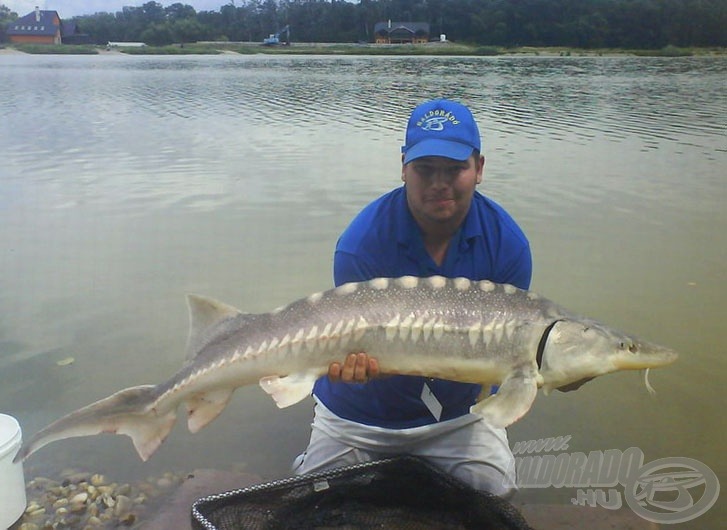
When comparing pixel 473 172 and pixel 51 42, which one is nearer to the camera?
pixel 473 172

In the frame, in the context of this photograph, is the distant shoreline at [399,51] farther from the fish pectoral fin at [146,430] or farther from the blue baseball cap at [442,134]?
the fish pectoral fin at [146,430]

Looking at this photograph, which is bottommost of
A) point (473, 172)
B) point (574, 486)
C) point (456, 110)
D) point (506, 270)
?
point (574, 486)

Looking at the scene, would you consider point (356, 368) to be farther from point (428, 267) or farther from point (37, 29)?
point (37, 29)

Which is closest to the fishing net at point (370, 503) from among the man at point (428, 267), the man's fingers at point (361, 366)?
the man at point (428, 267)

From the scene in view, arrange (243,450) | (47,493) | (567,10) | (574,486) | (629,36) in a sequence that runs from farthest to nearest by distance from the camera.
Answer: (567,10) < (629,36) < (243,450) < (574,486) < (47,493)

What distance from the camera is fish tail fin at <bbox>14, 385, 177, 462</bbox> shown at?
2135 mm

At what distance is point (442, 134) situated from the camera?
238 centimetres

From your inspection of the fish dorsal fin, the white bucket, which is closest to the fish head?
the fish dorsal fin

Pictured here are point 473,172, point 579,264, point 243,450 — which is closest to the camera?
point 473,172

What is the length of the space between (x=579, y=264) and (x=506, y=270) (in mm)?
3273

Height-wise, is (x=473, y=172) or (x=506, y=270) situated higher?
(x=473, y=172)

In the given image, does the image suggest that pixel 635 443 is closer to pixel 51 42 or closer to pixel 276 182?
pixel 276 182

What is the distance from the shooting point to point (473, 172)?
7.89ft

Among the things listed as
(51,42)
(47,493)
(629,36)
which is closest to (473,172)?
(47,493)
